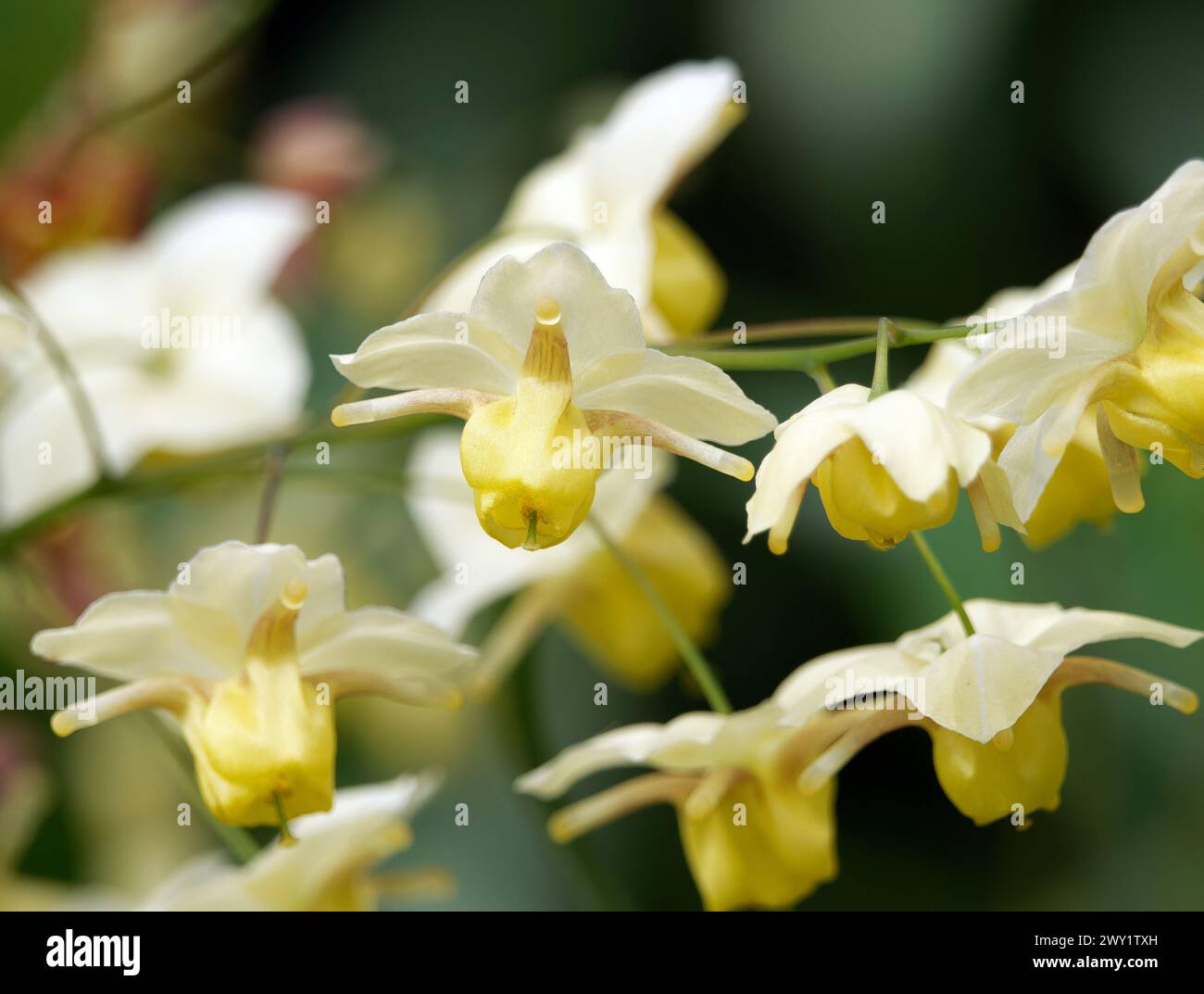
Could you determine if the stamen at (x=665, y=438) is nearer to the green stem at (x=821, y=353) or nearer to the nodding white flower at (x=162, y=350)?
the green stem at (x=821, y=353)

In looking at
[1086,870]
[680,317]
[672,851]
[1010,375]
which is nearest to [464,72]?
[680,317]

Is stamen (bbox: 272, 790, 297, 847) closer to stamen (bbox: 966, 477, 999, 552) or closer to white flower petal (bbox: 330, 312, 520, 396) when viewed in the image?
white flower petal (bbox: 330, 312, 520, 396)

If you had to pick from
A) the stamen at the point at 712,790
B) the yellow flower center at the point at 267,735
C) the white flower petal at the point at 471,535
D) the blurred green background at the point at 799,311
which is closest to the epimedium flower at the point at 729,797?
the stamen at the point at 712,790

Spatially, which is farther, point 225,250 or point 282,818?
point 225,250

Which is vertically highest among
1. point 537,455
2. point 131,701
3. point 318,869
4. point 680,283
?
point 680,283

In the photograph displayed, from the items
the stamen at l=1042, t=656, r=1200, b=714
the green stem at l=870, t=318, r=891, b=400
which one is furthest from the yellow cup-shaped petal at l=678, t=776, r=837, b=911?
the green stem at l=870, t=318, r=891, b=400

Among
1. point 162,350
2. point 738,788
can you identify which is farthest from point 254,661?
point 162,350

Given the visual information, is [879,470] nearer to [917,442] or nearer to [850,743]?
[917,442]
